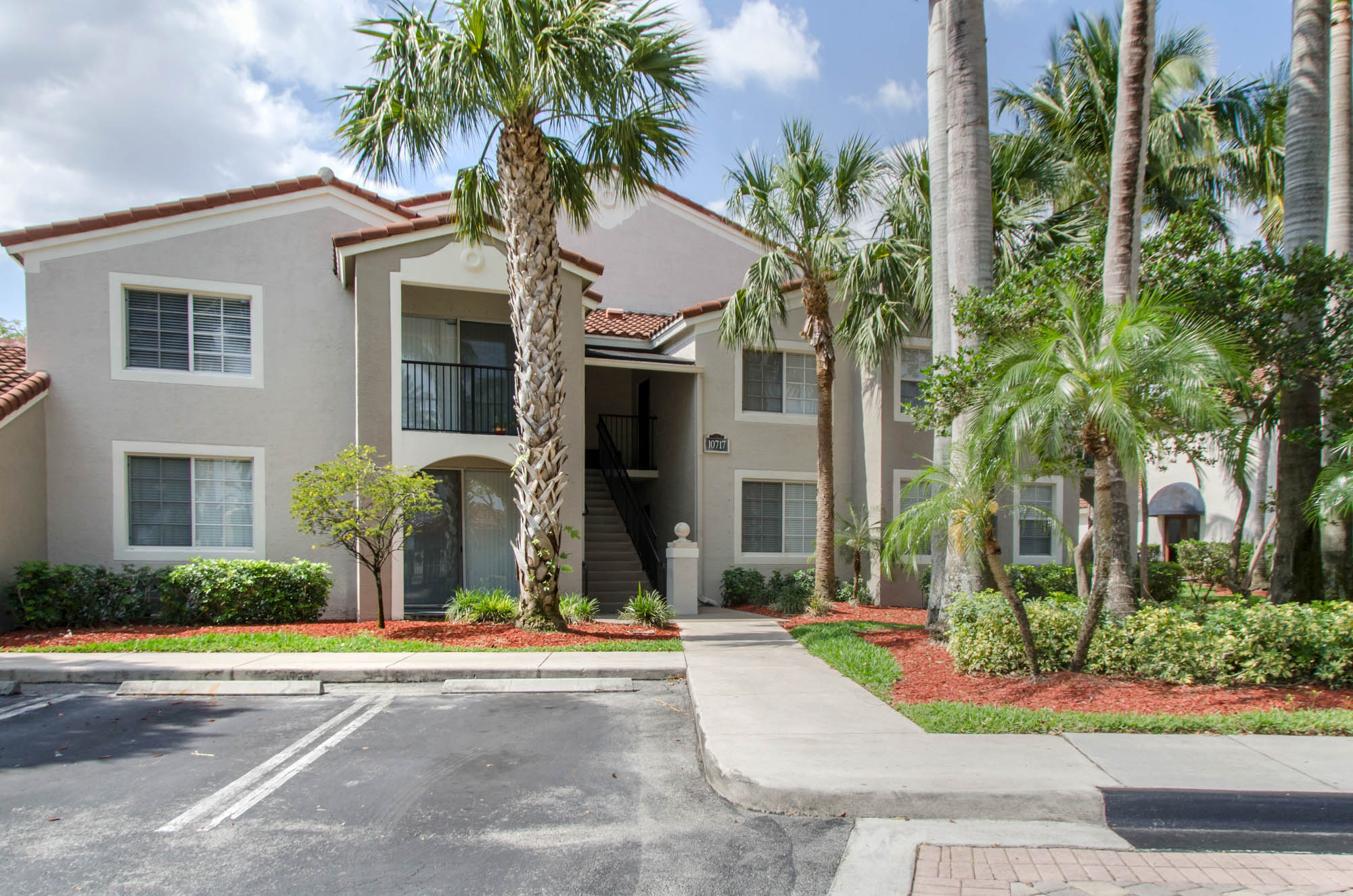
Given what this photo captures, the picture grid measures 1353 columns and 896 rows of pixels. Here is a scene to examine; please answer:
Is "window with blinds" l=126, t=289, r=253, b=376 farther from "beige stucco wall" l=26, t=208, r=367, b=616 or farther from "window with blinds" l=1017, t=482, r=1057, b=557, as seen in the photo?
"window with blinds" l=1017, t=482, r=1057, b=557

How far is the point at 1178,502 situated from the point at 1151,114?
45.1ft

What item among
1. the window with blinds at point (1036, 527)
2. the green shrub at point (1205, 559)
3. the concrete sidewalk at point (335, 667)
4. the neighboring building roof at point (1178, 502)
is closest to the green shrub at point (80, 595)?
the concrete sidewalk at point (335, 667)

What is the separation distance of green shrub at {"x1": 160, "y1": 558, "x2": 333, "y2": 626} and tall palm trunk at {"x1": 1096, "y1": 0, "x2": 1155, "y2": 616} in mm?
11129

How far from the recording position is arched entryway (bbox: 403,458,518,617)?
14.1m

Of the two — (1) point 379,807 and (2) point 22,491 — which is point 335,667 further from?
(2) point 22,491

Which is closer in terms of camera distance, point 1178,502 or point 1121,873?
point 1121,873

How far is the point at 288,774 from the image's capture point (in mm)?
5730

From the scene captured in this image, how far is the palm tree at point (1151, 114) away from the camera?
14.7 metres

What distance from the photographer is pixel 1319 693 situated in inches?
284

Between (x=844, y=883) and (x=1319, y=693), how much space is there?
5.71 metres

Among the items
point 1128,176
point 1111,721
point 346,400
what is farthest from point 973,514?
point 346,400

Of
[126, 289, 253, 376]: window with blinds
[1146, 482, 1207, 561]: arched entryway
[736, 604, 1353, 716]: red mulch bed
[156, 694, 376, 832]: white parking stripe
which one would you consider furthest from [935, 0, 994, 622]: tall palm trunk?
[1146, 482, 1207, 561]: arched entryway

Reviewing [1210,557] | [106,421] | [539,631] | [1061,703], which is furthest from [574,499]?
[1210,557]

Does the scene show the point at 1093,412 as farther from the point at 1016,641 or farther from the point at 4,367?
the point at 4,367
